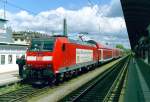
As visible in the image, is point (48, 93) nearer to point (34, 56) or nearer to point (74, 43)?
point (34, 56)

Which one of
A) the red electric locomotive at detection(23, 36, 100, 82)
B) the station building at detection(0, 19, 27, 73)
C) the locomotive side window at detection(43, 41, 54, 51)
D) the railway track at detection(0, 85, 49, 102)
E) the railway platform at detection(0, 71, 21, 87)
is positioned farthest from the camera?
the station building at detection(0, 19, 27, 73)

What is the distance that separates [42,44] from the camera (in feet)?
74.4

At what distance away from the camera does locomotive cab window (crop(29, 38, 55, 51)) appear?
880 inches

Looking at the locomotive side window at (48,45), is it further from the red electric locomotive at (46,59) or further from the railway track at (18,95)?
the railway track at (18,95)

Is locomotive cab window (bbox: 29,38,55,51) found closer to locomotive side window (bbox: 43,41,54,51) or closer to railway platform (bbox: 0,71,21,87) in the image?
locomotive side window (bbox: 43,41,54,51)

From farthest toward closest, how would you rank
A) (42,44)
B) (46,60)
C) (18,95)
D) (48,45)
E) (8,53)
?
1. (8,53)
2. (42,44)
3. (48,45)
4. (46,60)
5. (18,95)

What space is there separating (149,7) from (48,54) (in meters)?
7.31

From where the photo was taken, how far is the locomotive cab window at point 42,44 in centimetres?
2236

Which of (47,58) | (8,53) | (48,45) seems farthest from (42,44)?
(8,53)

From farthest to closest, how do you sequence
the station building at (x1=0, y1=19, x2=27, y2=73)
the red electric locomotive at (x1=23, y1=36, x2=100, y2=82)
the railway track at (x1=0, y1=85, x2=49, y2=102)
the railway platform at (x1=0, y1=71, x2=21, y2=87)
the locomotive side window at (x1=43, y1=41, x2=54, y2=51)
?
the station building at (x1=0, y1=19, x2=27, y2=73) < the railway platform at (x1=0, y1=71, x2=21, y2=87) < the locomotive side window at (x1=43, y1=41, x2=54, y2=51) < the red electric locomotive at (x1=23, y1=36, x2=100, y2=82) < the railway track at (x1=0, y1=85, x2=49, y2=102)

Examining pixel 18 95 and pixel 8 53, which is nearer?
pixel 18 95

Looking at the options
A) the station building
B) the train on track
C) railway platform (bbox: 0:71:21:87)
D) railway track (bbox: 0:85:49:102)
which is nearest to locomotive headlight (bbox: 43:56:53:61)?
the train on track

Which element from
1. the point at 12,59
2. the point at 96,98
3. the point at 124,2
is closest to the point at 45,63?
the point at 96,98

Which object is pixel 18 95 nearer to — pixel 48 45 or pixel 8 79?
pixel 48 45
